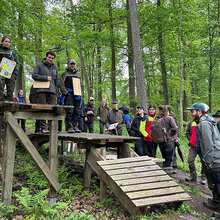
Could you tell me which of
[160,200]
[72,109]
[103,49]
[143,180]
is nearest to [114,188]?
[143,180]

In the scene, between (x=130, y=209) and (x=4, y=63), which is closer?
(x=130, y=209)

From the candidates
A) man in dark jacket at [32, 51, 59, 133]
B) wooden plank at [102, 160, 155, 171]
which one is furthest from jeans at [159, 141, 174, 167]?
man in dark jacket at [32, 51, 59, 133]

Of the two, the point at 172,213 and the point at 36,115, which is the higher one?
the point at 36,115

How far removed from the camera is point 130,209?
4.11m

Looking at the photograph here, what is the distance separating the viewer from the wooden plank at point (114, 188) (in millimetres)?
4066

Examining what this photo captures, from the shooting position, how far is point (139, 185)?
4332mm

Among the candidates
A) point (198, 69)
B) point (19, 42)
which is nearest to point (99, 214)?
point (19, 42)

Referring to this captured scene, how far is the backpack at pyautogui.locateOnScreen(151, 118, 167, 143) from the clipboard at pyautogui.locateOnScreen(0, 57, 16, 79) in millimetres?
4274

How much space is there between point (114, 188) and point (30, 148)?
1962 mm

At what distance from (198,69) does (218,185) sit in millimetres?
17532

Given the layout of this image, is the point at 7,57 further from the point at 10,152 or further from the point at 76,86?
the point at 10,152

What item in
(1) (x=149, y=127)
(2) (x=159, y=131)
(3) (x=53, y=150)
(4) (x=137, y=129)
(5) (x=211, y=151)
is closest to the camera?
(5) (x=211, y=151)

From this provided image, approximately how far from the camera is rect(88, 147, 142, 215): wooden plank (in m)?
4.07

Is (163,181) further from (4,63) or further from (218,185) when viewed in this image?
(4,63)
